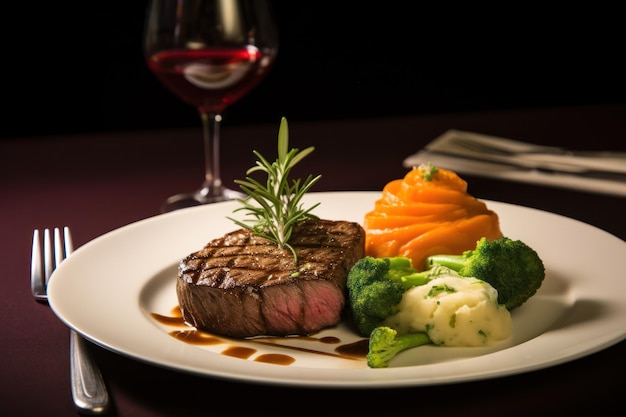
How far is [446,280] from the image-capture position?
2014 mm

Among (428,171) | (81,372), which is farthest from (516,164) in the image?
(81,372)

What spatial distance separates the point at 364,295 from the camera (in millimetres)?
1969

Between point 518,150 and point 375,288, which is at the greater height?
point 518,150

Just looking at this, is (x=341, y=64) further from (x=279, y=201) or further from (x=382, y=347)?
(x=382, y=347)

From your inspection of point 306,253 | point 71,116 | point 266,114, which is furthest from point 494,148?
point 71,116

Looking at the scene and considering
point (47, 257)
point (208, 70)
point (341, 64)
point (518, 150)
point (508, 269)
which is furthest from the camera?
point (341, 64)

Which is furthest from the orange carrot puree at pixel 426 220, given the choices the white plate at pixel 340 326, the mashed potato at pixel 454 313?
the mashed potato at pixel 454 313

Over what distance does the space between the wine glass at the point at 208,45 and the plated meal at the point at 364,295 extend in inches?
27.4

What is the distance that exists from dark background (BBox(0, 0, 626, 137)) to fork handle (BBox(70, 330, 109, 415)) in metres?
3.69

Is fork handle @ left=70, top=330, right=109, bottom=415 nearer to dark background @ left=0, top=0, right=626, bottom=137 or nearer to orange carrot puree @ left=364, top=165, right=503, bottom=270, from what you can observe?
orange carrot puree @ left=364, top=165, right=503, bottom=270

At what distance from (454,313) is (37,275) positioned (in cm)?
111

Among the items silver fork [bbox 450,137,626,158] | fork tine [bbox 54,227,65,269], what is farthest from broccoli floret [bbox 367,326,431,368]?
silver fork [bbox 450,137,626,158]

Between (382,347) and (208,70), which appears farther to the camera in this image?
(208,70)

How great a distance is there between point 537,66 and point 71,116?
3065 millimetres
